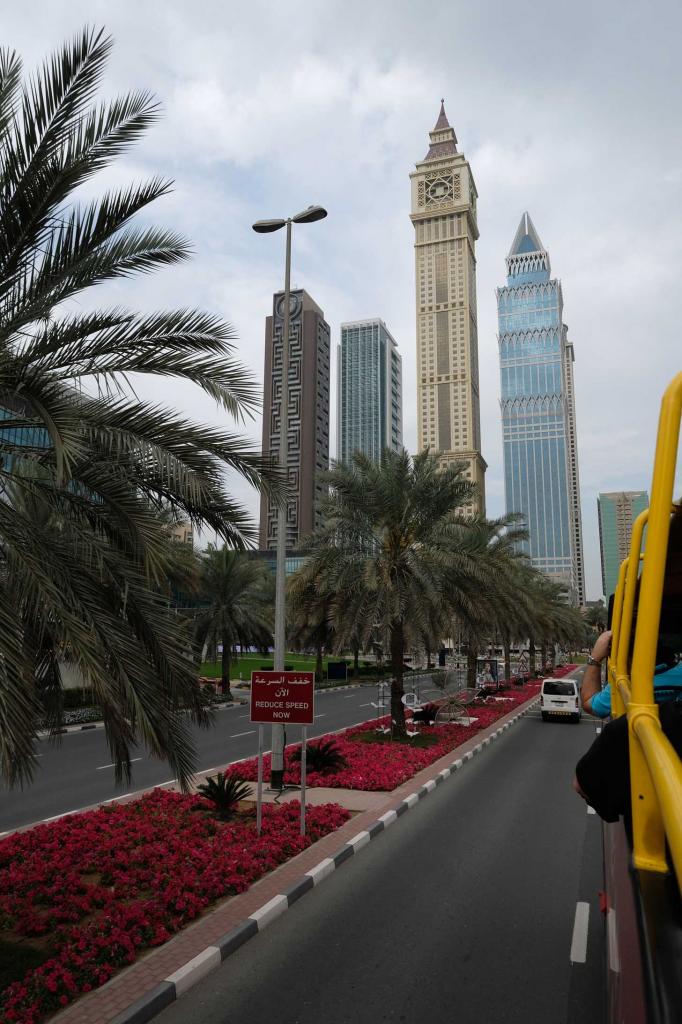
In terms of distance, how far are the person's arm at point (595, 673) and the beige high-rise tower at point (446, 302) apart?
6816 inches

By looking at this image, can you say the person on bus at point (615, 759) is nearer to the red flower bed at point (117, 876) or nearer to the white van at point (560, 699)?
the red flower bed at point (117, 876)

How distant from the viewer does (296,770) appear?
552 inches

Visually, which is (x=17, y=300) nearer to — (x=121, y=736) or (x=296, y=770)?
(x=121, y=736)

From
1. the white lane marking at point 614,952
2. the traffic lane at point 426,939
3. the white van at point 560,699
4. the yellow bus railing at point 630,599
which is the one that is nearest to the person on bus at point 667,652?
the yellow bus railing at point 630,599

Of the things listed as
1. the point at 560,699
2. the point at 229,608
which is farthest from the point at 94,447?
the point at 229,608

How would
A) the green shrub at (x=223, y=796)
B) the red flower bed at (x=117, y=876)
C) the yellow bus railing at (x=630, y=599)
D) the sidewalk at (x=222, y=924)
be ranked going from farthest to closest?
the green shrub at (x=223, y=796) < the red flower bed at (x=117, y=876) < the sidewalk at (x=222, y=924) < the yellow bus railing at (x=630, y=599)

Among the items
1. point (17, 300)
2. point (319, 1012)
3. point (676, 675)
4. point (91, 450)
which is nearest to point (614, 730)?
point (676, 675)

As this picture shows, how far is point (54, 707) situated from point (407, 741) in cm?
1246

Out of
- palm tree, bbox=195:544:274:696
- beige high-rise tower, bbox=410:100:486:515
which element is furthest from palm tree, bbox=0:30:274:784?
beige high-rise tower, bbox=410:100:486:515

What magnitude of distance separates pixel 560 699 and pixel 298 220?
1887cm

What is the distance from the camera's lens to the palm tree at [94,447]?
17.5ft

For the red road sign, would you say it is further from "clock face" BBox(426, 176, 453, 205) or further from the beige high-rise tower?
"clock face" BBox(426, 176, 453, 205)

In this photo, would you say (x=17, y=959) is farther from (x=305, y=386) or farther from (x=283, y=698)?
(x=305, y=386)

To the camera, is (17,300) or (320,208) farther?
(320,208)
